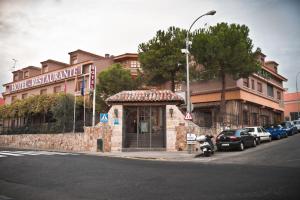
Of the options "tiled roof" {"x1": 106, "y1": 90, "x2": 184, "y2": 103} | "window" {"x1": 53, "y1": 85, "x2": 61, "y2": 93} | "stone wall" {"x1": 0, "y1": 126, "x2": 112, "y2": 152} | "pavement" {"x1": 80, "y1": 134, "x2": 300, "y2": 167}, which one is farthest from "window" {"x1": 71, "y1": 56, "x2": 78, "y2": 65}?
"pavement" {"x1": 80, "y1": 134, "x2": 300, "y2": 167}

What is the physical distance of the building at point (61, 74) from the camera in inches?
1459

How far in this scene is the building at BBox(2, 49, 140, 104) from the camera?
3706 cm

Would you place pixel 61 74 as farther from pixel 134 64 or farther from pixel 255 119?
pixel 255 119

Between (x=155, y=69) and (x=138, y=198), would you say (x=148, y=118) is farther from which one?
(x=138, y=198)

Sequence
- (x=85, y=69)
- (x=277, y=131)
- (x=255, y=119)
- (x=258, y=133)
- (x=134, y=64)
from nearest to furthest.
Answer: (x=258, y=133) < (x=277, y=131) < (x=255, y=119) < (x=85, y=69) < (x=134, y=64)

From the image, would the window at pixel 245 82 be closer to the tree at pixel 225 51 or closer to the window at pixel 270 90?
the tree at pixel 225 51

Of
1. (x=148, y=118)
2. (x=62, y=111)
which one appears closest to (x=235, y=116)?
(x=148, y=118)

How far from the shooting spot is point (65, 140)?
2483 centimetres

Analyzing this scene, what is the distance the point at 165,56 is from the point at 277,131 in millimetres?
13914

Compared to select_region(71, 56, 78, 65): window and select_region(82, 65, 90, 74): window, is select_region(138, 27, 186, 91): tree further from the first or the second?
select_region(71, 56, 78, 65): window

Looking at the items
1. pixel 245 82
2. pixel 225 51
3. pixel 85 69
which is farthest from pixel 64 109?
pixel 245 82

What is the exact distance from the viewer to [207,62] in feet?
90.5

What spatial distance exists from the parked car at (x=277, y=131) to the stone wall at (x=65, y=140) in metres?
16.9

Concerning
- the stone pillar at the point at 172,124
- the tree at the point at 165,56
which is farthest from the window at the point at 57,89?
the stone pillar at the point at 172,124
